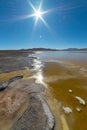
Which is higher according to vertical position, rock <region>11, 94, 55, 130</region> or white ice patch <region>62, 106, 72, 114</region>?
rock <region>11, 94, 55, 130</region>

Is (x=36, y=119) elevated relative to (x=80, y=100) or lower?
elevated

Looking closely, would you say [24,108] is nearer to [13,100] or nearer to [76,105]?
[13,100]

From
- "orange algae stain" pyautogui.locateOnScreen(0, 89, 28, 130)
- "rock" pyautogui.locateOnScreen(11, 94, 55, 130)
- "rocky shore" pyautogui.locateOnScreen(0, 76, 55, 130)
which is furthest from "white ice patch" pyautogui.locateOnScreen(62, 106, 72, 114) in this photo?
"orange algae stain" pyautogui.locateOnScreen(0, 89, 28, 130)

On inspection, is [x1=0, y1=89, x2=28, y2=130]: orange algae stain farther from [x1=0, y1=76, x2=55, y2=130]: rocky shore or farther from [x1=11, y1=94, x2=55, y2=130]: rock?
[x1=11, y1=94, x2=55, y2=130]: rock

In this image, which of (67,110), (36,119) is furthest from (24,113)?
(67,110)

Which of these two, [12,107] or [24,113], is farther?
[12,107]

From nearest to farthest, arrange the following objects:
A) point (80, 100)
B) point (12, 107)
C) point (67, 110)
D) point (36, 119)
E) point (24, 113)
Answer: point (36, 119) < point (24, 113) < point (12, 107) < point (67, 110) < point (80, 100)

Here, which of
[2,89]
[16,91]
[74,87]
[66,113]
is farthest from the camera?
[74,87]

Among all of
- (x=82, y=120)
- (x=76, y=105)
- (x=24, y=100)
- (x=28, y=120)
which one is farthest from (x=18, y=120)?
(x=76, y=105)

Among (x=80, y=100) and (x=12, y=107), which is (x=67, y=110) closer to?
(x=80, y=100)
